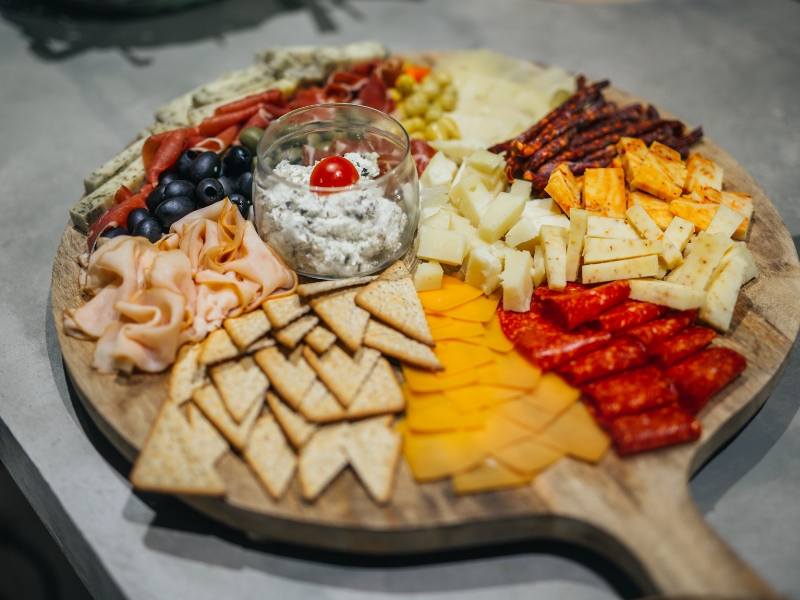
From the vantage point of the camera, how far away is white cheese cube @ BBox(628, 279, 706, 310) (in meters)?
1.91

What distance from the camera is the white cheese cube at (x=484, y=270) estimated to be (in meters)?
2.01

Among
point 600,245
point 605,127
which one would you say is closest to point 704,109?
point 605,127

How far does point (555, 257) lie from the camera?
2061 mm

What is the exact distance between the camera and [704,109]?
3.35 meters

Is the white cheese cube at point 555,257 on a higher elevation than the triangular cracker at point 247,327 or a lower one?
higher

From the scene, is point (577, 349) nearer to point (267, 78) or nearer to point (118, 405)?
point (118, 405)

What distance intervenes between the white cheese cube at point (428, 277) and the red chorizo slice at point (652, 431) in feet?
2.37

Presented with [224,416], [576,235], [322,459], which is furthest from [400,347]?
[576,235]

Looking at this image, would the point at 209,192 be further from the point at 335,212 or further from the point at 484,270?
the point at 484,270

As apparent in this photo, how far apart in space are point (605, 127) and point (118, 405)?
2.13 metres

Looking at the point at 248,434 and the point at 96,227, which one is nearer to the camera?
the point at 248,434

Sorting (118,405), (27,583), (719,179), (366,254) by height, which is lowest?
(27,583)

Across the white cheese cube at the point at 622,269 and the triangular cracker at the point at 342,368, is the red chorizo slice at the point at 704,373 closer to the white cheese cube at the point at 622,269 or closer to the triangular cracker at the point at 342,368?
the white cheese cube at the point at 622,269

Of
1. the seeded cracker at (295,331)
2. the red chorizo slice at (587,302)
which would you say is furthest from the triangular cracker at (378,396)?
the red chorizo slice at (587,302)
